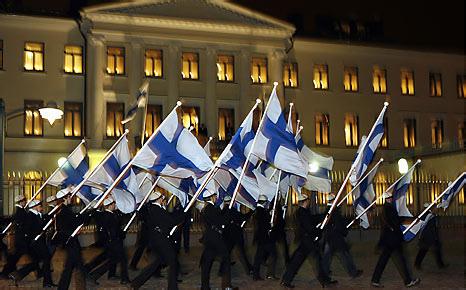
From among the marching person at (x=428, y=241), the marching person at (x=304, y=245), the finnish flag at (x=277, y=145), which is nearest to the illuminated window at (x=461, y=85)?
the marching person at (x=428, y=241)

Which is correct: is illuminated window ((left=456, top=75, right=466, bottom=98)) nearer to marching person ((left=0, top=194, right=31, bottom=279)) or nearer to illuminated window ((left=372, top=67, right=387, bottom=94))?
illuminated window ((left=372, top=67, right=387, bottom=94))

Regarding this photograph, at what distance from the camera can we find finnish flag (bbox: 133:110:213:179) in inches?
535

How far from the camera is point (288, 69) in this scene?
44.3 m

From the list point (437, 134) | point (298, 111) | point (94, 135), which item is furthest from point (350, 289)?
point (437, 134)

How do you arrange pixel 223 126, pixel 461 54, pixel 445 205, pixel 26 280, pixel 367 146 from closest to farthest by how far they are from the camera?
pixel 367 146 → pixel 26 280 → pixel 445 205 → pixel 223 126 → pixel 461 54

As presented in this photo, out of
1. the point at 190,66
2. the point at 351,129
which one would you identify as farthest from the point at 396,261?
the point at 351,129

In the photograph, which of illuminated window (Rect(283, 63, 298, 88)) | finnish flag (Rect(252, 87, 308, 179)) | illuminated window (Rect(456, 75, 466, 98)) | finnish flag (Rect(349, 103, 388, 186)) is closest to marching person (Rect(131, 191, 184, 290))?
finnish flag (Rect(252, 87, 308, 179))

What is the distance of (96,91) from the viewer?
38844mm

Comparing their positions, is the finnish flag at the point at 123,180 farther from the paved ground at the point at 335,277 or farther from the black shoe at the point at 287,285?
the black shoe at the point at 287,285

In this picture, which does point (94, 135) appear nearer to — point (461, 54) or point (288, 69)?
point (288, 69)

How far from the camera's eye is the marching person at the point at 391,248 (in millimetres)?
14531

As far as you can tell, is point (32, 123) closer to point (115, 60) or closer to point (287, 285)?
point (115, 60)

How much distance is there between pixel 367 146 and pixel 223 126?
26964 mm

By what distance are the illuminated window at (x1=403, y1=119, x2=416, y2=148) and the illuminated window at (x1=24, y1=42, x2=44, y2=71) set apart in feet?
74.8
